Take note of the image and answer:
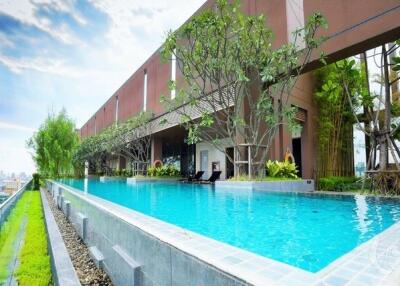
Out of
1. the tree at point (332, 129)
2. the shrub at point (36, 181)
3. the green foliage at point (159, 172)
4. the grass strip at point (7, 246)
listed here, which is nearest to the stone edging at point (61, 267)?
the grass strip at point (7, 246)

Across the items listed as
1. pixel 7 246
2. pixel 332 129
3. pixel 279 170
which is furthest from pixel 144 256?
pixel 332 129

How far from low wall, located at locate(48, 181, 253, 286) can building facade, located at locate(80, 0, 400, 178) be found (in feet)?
23.7

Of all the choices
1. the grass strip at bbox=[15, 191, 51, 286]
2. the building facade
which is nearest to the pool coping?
the grass strip at bbox=[15, 191, 51, 286]

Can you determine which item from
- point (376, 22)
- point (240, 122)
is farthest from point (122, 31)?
point (376, 22)

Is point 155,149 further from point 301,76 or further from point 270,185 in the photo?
point 270,185

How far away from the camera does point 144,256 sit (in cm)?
190

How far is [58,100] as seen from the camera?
17562 mm

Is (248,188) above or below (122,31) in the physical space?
below

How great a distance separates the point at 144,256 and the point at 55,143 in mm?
16385

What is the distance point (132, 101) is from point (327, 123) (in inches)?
626

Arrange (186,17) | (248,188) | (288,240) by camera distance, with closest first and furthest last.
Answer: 1. (288,240)
2. (248,188)
3. (186,17)

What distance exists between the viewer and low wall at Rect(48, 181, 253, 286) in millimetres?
1295

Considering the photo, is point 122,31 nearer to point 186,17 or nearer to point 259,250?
point 186,17

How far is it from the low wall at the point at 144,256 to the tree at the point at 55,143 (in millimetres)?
14801
